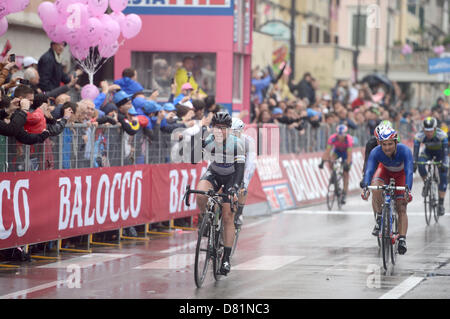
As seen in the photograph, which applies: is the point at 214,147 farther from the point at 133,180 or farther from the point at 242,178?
the point at 133,180

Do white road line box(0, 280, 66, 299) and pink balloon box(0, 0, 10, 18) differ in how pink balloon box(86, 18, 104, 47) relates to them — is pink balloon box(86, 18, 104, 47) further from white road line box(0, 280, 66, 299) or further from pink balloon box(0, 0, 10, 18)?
white road line box(0, 280, 66, 299)

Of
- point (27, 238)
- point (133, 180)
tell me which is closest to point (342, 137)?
point (133, 180)

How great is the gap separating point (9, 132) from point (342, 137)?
1217 cm

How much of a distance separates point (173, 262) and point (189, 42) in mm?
12921

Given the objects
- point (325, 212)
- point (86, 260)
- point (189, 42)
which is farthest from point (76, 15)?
point (189, 42)

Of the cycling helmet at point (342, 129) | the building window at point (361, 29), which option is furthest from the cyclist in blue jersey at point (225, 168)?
the building window at point (361, 29)

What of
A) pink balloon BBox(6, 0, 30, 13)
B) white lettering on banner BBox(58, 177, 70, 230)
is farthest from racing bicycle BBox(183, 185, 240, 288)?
pink balloon BBox(6, 0, 30, 13)

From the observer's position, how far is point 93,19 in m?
17.2

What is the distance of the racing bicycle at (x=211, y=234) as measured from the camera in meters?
11.8

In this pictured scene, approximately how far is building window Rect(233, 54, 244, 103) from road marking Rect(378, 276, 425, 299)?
14.9 meters

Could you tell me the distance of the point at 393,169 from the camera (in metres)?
Answer: 14.5

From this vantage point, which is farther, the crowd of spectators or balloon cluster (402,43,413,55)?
balloon cluster (402,43,413,55)

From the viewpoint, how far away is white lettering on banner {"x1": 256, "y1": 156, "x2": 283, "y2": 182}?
22203mm
